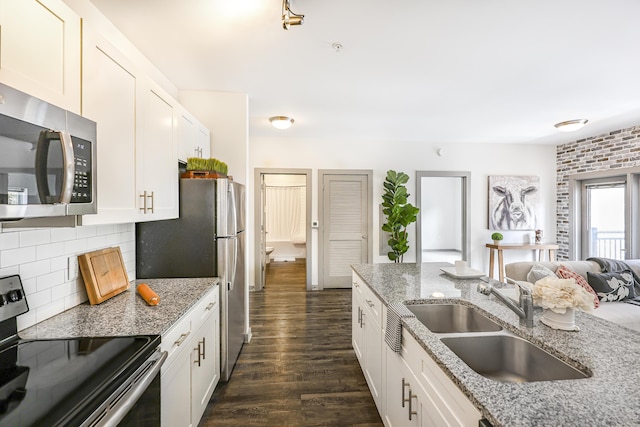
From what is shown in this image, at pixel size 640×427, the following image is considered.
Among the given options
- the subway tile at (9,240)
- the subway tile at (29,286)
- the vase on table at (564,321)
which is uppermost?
the subway tile at (9,240)

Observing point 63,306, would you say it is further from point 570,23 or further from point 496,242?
point 496,242

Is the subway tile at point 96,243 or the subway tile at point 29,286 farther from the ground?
the subway tile at point 96,243

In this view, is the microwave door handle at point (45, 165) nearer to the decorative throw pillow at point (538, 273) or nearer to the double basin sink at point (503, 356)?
the double basin sink at point (503, 356)

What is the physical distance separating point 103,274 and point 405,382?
1865 mm

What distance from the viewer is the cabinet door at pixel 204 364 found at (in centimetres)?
171

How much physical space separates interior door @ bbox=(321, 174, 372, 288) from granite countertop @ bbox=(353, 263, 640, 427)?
11.1ft

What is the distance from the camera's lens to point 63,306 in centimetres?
154

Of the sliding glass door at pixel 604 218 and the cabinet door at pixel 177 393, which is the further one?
the sliding glass door at pixel 604 218

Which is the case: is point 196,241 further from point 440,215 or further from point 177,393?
point 440,215

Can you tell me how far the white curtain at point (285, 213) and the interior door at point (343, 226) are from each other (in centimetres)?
261

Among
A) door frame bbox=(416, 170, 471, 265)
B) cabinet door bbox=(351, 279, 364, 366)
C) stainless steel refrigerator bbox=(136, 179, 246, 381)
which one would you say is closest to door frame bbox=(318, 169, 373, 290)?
door frame bbox=(416, 170, 471, 265)

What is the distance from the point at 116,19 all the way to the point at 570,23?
303cm

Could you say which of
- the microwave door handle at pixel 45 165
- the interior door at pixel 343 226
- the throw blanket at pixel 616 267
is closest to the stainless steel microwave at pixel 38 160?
the microwave door handle at pixel 45 165

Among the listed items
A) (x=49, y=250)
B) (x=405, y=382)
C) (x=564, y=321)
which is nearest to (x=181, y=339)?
(x=49, y=250)
